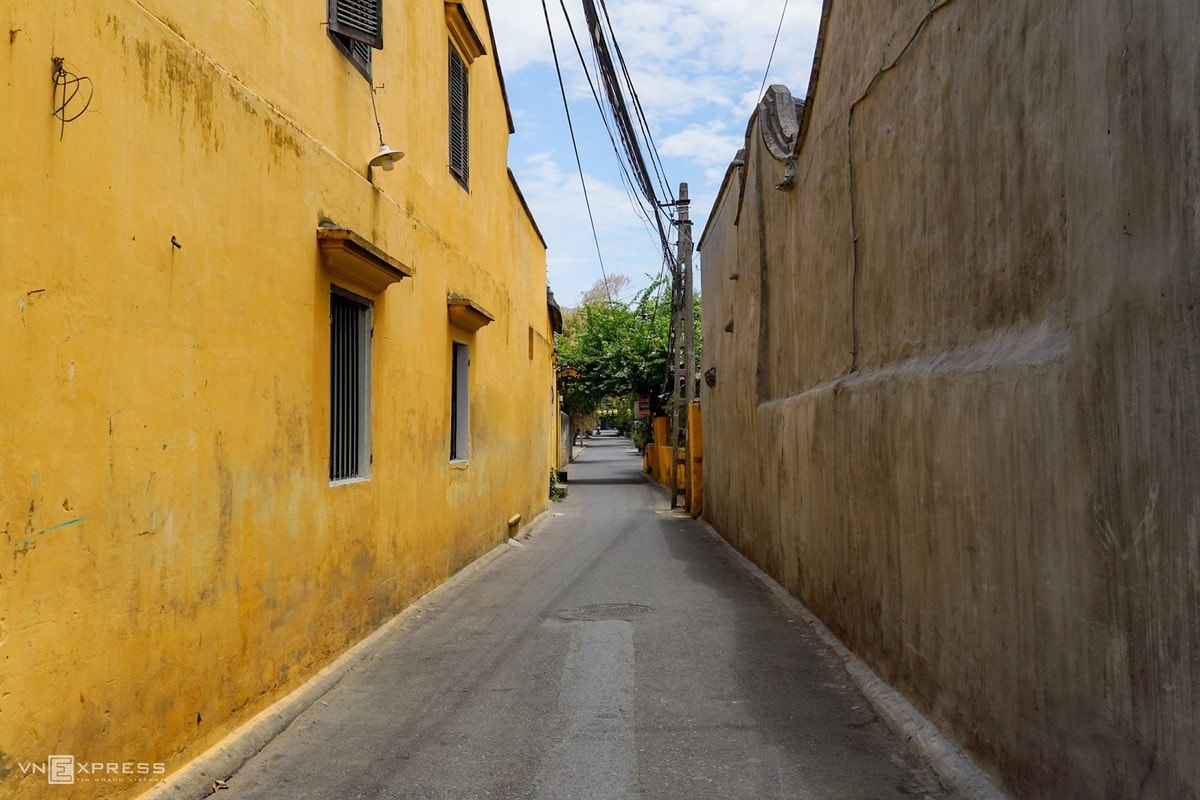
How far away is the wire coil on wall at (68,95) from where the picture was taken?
12.5 ft

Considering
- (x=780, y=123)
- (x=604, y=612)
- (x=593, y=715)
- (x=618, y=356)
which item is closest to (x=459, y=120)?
(x=780, y=123)

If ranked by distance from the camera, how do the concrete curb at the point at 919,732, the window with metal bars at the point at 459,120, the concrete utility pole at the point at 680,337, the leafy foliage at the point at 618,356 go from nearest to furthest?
1. the concrete curb at the point at 919,732
2. the window with metal bars at the point at 459,120
3. the concrete utility pole at the point at 680,337
4. the leafy foliage at the point at 618,356

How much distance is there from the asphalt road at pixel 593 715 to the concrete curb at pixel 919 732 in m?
0.07

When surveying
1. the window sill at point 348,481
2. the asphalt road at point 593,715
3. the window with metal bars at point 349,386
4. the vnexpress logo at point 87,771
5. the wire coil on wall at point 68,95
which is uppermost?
the wire coil on wall at point 68,95

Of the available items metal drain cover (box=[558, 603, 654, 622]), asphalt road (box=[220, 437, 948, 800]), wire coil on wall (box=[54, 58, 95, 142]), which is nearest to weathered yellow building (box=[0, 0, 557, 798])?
wire coil on wall (box=[54, 58, 95, 142])

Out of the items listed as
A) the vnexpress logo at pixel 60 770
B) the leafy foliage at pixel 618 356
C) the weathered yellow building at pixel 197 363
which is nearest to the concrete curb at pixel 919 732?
the weathered yellow building at pixel 197 363

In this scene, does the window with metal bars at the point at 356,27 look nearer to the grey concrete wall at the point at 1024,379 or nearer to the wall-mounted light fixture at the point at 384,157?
the wall-mounted light fixture at the point at 384,157

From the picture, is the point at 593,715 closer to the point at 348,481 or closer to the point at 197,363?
the point at 348,481

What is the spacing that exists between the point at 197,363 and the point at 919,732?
13.7 ft

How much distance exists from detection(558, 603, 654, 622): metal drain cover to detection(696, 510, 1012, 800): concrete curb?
5.50 feet

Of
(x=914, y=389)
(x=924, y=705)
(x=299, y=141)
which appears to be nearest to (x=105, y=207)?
(x=299, y=141)

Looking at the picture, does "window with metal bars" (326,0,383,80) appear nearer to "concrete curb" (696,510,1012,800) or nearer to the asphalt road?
the asphalt road

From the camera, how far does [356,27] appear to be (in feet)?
23.4

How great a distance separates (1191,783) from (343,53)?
674cm
